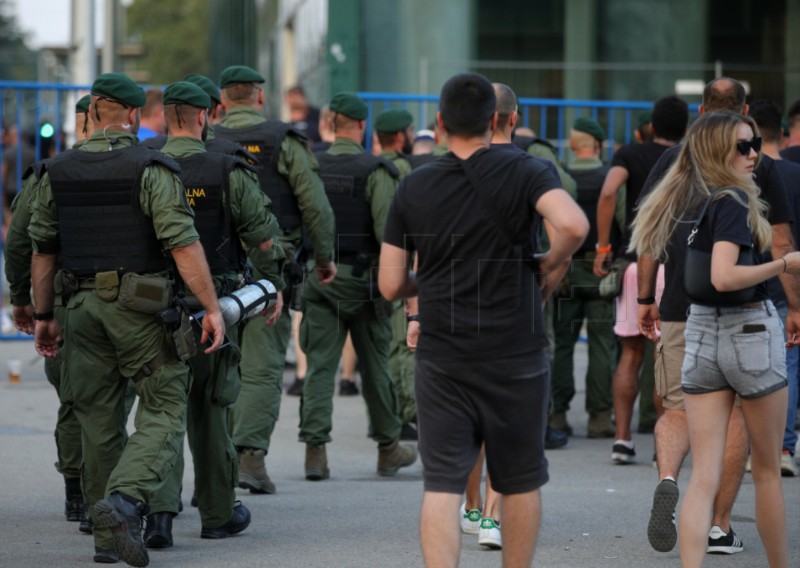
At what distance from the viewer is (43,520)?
6.86 m

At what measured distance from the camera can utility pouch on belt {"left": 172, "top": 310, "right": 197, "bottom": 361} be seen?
5809mm

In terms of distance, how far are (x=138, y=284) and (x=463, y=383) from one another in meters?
1.71

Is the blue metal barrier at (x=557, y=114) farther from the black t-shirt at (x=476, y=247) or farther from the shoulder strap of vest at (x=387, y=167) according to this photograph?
the black t-shirt at (x=476, y=247)

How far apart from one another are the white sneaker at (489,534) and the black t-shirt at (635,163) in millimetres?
2730

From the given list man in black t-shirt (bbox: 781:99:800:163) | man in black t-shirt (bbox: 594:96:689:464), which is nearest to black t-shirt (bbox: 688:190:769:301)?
man in black t-shirt (bbox: 594:96:689:464)

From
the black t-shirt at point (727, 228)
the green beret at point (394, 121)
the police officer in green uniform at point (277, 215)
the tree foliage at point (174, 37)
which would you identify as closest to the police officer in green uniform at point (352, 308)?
the police officer in green uniform at point (277, 215)

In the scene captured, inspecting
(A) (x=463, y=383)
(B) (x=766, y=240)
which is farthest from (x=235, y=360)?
(B) (x=766, y=240)

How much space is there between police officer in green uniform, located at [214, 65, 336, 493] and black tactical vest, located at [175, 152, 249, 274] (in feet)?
3.43

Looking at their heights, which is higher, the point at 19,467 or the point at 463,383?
the point at 463,383

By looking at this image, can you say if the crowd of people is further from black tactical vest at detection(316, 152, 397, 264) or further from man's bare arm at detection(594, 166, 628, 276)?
man's bare arm at detection(594, 166, 628, 276)

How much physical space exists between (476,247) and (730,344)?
113cm

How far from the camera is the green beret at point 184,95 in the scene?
6.48 m

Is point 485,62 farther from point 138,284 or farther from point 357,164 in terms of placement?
point 138,284

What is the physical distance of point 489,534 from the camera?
6.25 metres
